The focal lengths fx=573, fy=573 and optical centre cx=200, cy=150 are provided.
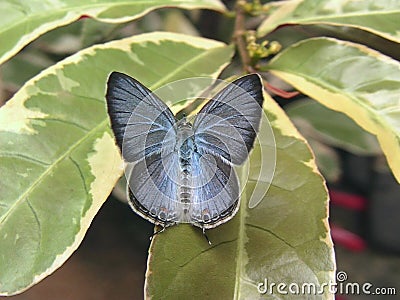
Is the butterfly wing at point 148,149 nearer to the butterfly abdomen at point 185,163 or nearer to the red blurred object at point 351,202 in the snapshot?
the butterfly abdomen at point 185,163

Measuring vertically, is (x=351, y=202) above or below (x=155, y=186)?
below

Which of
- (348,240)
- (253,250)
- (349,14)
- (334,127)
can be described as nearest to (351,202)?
(348,240)

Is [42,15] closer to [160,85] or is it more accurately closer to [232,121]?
[160,85]

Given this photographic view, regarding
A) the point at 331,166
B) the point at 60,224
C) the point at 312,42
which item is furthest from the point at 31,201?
the point at 331,166

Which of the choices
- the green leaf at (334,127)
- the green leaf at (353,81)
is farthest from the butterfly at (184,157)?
the green leaf at (334,127)

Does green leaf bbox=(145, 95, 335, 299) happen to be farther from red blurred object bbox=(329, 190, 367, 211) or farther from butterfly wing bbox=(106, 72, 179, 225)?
red blurred object bbox=(329, 190, 367, 211)

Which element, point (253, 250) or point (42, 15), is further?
point (42, 15)

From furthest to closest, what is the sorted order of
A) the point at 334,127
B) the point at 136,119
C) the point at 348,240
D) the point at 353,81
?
1. the point at 348,240
2. the point at 334,127
3. the point at 353,81
4. the point at 136,119

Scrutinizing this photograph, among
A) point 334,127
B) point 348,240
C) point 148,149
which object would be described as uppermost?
point 148,149
